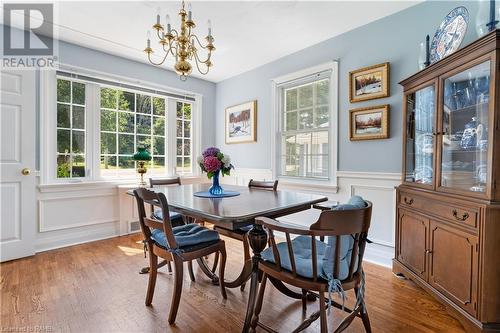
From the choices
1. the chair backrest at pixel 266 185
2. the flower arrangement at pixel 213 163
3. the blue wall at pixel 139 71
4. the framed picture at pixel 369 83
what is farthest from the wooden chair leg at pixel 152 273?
the blue wall at pixel 139 71

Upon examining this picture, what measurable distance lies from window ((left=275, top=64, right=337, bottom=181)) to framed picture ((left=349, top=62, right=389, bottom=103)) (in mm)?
254

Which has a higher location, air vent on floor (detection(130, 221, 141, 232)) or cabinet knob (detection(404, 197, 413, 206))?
cabinet knob (detection(404, 197, 413, 206))

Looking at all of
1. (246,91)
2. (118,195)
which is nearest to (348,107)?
(246,91)

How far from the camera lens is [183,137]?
15.0 ft

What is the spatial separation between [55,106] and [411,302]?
168 inches

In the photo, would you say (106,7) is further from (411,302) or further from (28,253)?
(411,302)

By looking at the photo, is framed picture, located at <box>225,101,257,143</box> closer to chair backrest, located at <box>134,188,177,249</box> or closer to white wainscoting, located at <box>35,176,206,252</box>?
white wainscoting, located at <box>35,176,206,252</box>

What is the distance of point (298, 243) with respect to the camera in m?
1.78

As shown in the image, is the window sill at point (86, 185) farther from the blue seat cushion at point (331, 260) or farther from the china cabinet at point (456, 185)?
the china cabinet at point (456, 185)

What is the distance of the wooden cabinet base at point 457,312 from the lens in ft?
4.99

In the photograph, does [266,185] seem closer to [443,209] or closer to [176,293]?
[176,293]

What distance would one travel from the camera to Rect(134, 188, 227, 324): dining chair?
172 cm

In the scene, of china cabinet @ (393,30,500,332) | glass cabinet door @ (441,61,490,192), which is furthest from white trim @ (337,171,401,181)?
glass cabinet door @ (441,61,490,192)

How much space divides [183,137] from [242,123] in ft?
3.61
